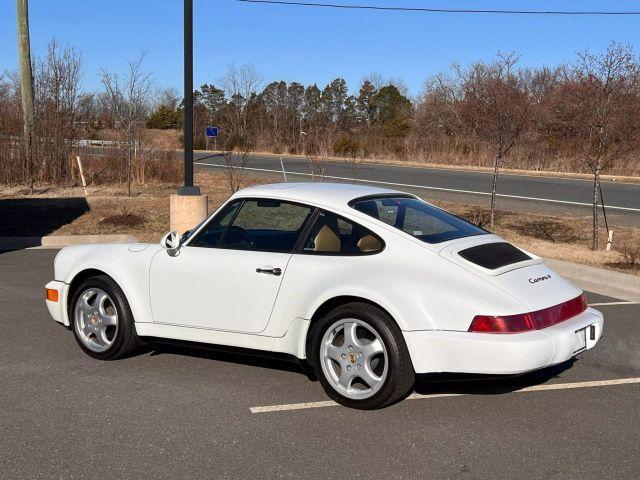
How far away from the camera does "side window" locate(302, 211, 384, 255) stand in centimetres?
486

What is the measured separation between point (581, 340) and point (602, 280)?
18.0 feet

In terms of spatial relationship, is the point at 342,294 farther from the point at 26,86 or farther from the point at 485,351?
the point at 26,86

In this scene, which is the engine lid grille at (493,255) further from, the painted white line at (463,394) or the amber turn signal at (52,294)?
the amber turn signal at (52,294)

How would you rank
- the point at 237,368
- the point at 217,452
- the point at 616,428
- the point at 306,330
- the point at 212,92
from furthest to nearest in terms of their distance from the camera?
the point at 212,92
the point at 237,368
the point at 306,330
the point at 616,428
the point at 217,452

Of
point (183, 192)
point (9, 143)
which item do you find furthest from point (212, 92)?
point (183, 192)

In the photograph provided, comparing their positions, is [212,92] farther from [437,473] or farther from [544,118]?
[437,473]

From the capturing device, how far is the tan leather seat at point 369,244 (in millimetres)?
4823

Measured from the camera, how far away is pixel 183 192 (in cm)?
1166

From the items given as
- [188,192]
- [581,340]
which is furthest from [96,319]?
A: [188,192]

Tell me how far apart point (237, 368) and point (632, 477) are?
9.78 feet

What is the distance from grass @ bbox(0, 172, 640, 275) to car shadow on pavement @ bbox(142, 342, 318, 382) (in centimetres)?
687

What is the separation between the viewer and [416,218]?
17.5ft

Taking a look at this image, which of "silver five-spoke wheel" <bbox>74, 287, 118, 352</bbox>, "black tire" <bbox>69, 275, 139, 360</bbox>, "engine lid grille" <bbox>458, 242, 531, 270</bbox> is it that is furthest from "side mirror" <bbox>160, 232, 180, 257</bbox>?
"engine lid grille" <bbox>458, 242, 531, 270</bbox>

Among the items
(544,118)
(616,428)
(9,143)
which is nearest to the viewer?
(616,428)
